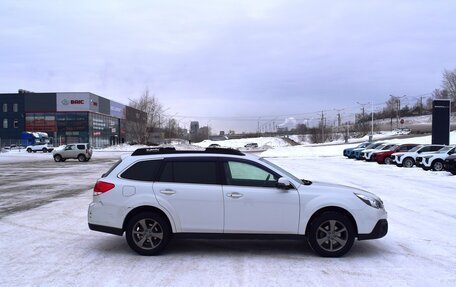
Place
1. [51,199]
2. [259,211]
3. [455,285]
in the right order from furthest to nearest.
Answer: [51,199], [259,211], [455,285]

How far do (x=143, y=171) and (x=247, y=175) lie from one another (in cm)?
165

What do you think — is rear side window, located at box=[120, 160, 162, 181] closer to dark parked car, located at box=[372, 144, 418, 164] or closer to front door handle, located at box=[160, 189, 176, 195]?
front door handle, located at box=[160, 189, 176, 195]

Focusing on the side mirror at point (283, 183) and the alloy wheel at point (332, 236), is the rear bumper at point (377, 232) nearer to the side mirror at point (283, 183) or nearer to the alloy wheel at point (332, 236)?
the alloy wheel at point (332, 236)

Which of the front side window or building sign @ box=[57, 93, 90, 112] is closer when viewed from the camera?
the front side window

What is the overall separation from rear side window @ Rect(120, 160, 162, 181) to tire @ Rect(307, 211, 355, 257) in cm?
255

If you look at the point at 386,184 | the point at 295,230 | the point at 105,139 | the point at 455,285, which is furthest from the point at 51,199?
the point at 105,139

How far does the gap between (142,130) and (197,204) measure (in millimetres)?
78961

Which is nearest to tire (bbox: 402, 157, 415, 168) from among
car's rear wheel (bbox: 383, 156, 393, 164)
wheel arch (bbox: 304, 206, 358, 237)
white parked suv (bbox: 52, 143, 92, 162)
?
car's rear wheel (bbox: 383, 156, 393, 164)

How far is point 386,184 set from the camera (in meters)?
17.5

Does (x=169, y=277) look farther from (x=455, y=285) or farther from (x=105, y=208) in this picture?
(x=455, y=285)

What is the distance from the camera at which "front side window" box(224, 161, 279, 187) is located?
6.56 m

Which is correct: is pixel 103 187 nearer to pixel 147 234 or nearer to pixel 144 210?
pixel 144 210

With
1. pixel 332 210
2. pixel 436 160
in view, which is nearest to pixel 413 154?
pixel 436 160

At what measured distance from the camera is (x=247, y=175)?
6625mm
